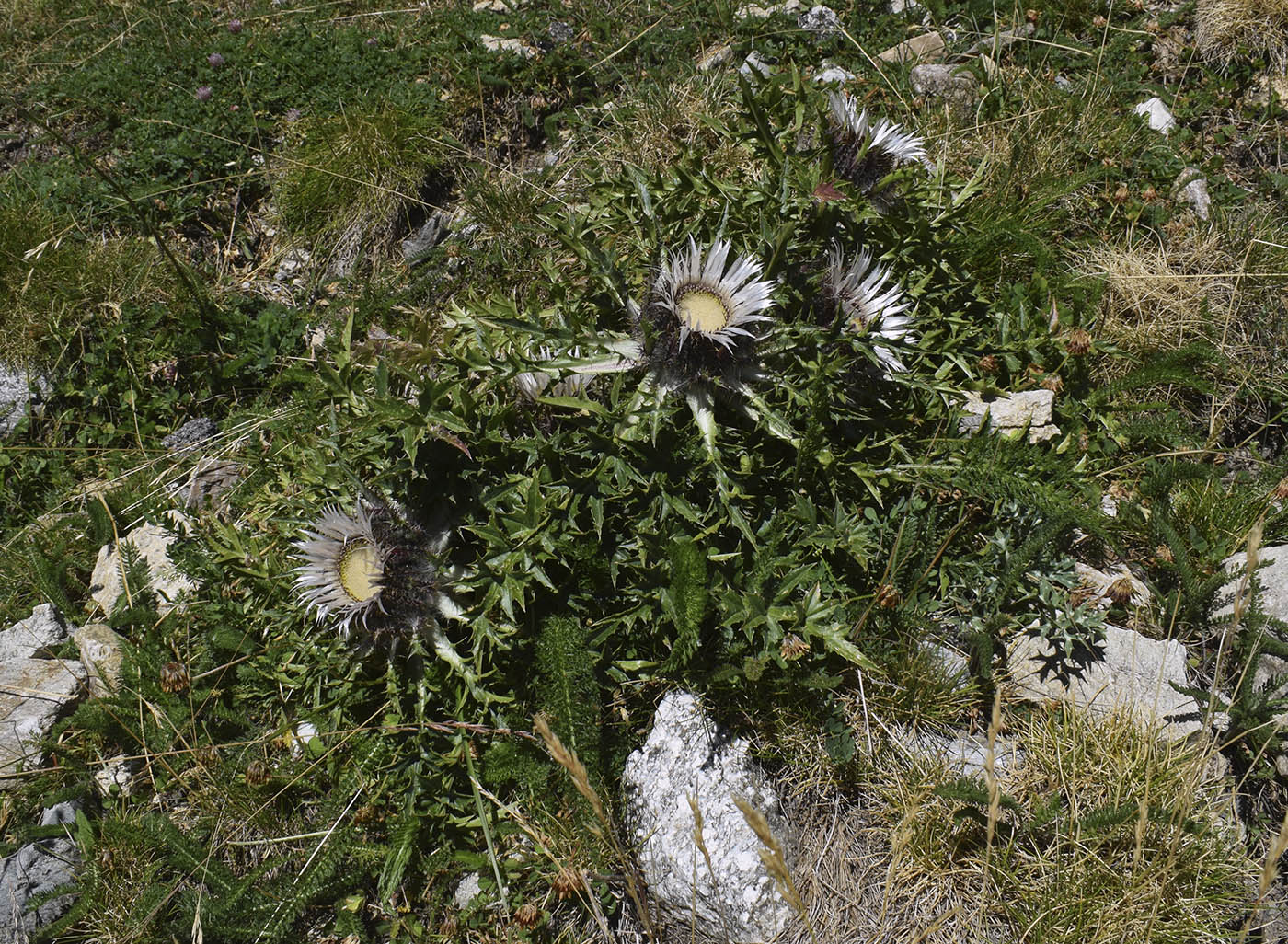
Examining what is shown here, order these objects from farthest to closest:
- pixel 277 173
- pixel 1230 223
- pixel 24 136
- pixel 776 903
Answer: pixel 24 136 < pixel 277 173 < pixel 1230 223 < pixel 776 903

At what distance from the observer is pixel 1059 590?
8.11 feet

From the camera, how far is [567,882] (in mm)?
2271

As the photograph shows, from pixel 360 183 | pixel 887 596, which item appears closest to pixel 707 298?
pixel 887 596

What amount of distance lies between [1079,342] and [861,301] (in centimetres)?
86

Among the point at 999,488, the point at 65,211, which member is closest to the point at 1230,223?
the point at 999,488

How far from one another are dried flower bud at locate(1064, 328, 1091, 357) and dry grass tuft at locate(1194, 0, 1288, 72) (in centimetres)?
183

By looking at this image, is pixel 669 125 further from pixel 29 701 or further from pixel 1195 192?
pixel 29 701

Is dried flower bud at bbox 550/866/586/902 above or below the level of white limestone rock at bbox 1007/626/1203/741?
below

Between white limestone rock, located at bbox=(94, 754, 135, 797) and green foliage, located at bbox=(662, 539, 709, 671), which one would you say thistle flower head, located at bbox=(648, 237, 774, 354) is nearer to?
green foliage, located at bbox=(662, 539, 709, 671)

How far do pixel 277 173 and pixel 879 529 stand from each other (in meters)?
3.28

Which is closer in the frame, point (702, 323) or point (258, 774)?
point (702, 323)

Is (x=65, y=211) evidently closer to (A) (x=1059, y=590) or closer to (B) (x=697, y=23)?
(B) (x=697, y=23)

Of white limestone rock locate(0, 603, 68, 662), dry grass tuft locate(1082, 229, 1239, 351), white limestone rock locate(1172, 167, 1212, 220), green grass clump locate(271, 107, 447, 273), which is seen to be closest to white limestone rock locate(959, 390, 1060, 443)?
dry grass tuft locate(1082, 229, 1239, 351)

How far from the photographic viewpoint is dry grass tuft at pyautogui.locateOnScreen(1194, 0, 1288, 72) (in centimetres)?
359
